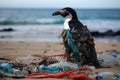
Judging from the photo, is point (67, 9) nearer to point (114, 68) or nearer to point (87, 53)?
point (87, 53)

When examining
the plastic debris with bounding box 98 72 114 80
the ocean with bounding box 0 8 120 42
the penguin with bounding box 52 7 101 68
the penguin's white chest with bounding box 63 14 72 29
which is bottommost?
the plastic debris with bounding box 98 72 114 80

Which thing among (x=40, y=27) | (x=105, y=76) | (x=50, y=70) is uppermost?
(x=40, y=27)

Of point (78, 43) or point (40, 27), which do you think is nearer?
point (78, 43)

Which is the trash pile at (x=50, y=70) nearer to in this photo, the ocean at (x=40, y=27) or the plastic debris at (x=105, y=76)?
the plastic debris at (x=105, y=76)

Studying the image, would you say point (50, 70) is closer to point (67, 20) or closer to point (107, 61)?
point (67, 20)

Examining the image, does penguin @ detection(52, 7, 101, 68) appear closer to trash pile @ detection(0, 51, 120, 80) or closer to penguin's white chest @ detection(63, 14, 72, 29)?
penguin's white chest @ detection(63, 14, 72, 29)

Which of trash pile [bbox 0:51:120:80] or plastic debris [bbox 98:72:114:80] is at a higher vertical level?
trash pile [bbox 0:51:120:80]

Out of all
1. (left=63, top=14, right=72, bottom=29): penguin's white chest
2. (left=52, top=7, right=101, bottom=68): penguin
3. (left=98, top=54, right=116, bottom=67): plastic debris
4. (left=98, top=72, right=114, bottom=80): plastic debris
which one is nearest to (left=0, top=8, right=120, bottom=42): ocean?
(left=98, top=54, right=116, bottom=67): plastic debris

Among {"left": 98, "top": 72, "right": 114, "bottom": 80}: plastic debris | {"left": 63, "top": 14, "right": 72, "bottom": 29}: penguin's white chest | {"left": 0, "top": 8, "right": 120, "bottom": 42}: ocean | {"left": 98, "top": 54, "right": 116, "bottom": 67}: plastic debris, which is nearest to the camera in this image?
{"left": 98, "top": 72, "right": 114, "bottom": 80}: plastic debris

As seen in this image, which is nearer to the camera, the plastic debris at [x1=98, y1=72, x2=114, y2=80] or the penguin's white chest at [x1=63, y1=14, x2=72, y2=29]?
the plastic debris at [x1=98, y1=72, x2=114, y2=80]

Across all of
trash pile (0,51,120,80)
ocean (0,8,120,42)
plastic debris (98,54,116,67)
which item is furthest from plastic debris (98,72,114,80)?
ocean (0,8,120,42)

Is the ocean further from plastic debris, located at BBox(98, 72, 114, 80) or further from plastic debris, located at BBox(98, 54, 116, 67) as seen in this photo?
plastic debris, located at BBox(98, 72, 114, 80)

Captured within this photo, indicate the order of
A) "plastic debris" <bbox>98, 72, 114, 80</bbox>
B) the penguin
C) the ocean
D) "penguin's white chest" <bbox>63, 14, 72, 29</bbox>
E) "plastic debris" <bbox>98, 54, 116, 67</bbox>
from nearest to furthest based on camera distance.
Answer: "plastic debris" <bbox>98, 72, 114, 80</bbox> < the penguin < "penguin's white chest" <bbox>63, 14, 72, 29</bbox> < "plastic debris" <bbox>98, 54, 116, 67</bbox> < the ocean

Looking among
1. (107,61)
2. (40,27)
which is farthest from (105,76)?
(40,27)
